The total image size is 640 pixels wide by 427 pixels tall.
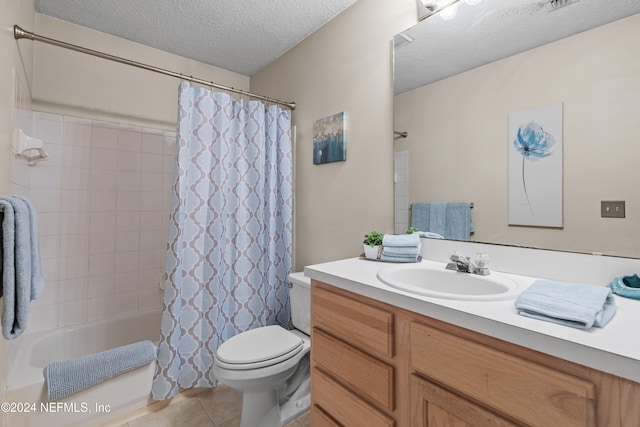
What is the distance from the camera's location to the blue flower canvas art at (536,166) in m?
1.04

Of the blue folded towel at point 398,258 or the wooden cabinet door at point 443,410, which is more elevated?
the blue folded towel at point 398,258

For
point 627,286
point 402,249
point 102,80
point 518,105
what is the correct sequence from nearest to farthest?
1. point 627,286
2. point 518,105
3. point 402,249
4. point 102,80

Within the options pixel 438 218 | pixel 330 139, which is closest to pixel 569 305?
pixel 438 218

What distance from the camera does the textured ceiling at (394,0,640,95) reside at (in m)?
0.99

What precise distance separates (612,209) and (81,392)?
7.87 feet

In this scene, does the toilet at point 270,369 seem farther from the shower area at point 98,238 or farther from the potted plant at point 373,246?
the shower area at point 98,238

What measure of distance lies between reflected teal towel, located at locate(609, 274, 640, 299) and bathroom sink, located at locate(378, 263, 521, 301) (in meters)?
0.26

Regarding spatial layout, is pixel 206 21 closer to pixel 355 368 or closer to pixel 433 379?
pixel 355 368

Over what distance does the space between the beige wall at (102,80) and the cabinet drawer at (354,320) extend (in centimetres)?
204

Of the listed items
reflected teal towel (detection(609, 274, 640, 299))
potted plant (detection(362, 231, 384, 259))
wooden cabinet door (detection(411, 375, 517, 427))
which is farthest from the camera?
potted plant (detection(362, 231, 384, 259))

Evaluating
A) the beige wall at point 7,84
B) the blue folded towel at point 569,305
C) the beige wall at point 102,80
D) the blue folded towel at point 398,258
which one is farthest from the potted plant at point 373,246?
the beige wall at point 102,80

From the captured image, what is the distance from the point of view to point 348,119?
1770 millimetres

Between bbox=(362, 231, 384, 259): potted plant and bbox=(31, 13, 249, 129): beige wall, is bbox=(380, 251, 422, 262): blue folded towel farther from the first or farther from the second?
bbox=(31, 13, 249, 129): beige wall

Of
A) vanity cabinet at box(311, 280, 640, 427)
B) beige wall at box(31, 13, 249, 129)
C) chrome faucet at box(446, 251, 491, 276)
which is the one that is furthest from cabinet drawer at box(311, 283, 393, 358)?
beige wall at box(31, 13, 249, 129)
